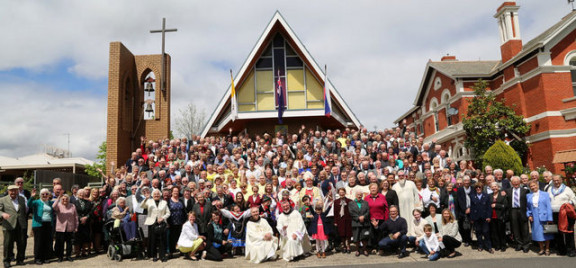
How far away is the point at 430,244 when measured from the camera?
335 inches

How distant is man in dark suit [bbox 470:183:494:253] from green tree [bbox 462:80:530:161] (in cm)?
1459

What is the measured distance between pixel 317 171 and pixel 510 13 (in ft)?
71.0

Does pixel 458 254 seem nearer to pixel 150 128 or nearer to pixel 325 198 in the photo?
pixel 325 198

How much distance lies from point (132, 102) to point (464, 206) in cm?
1481

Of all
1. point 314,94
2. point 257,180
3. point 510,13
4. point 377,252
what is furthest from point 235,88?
point 510,13

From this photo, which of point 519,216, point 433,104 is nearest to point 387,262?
point 519,216

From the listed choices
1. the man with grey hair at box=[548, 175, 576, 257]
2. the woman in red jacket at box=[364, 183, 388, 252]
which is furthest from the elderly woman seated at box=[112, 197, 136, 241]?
the man with grey hair at box=[548, 175, 576, 257]

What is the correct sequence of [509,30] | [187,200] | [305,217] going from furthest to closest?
[509,30], [187,200], [305,217]

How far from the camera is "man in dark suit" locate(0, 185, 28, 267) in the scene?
27.6ft

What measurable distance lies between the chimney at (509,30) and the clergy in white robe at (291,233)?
72.3 feet

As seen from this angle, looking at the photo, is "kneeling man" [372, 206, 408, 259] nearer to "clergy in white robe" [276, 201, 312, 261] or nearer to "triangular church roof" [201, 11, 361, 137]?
"clergy in white robe" [276, 201, 312, 261]

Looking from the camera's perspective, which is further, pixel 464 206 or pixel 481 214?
pixel 464 206

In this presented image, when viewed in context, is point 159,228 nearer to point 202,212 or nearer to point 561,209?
point 202,212

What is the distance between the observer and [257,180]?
11109mm
